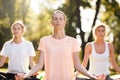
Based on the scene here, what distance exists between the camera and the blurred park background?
2497 cm

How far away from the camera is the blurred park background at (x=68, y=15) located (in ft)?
81.9

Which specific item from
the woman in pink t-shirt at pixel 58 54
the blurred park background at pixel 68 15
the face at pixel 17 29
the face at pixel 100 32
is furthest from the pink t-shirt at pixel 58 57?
the blurred park background at pixel 68 15

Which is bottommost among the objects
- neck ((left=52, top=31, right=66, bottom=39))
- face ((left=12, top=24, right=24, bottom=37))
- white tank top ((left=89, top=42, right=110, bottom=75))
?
white tank top ((left=89, top=42, right=110, bottom=75))

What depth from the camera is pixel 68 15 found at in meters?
26.9

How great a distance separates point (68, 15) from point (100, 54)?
19.7 m

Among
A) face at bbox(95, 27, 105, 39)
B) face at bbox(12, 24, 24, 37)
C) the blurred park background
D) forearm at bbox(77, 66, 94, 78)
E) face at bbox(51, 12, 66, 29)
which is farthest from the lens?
the blurred park background

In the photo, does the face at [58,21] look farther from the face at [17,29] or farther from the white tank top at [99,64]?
the face at [17,29]

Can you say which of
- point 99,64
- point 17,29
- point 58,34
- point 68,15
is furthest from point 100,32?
point 68,15

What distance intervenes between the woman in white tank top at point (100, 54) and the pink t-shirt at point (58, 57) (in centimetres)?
194

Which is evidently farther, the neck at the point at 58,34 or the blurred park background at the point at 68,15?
the blurred park background at the point at 68,15

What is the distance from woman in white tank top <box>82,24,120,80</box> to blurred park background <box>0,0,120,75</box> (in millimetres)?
7998

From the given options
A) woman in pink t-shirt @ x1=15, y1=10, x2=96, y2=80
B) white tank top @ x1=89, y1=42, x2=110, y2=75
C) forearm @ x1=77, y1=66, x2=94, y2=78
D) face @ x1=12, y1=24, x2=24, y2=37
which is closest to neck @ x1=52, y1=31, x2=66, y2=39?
woman in pink t-shirt @ x1=15, y1=10, x2=96, y2=80

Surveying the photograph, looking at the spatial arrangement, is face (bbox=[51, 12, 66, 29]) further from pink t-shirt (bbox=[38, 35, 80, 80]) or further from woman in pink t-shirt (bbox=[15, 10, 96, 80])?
pink t-shirt (bbox=[38, 35, 80, 80])

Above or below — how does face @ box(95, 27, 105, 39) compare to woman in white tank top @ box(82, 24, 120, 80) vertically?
above
